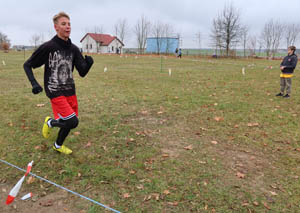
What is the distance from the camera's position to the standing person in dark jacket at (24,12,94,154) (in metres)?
3.44

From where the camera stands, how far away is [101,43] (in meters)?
73.4

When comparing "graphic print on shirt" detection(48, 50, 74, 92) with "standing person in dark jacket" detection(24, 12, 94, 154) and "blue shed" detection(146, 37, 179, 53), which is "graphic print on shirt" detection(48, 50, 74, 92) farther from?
"blue shed" detection(146, 37, 179, 53)

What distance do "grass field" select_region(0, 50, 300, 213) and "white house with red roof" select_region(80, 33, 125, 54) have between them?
226 feet

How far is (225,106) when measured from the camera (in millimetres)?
7293

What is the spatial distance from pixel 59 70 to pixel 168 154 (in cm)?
235

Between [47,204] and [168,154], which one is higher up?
[168,154]

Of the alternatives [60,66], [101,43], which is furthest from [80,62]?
[101,43]

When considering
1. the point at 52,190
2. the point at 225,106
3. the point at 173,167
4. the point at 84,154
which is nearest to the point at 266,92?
the point at 225,106

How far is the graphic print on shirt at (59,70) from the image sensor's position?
351 cm

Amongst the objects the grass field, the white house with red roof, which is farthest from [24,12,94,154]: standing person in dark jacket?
the white house with red roof

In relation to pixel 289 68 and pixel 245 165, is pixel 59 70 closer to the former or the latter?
pixel 245 165

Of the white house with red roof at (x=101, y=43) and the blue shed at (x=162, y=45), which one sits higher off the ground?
the white house with red roof at (x=101, y=43)

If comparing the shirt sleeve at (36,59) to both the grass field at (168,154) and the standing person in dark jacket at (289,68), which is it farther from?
the standing person in dark jacket at (289,68)

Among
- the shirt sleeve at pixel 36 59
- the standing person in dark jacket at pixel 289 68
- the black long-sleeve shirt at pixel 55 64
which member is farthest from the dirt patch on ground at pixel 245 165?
the standing person in dark jacket at pixel 289 68
